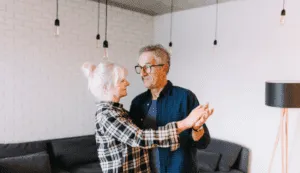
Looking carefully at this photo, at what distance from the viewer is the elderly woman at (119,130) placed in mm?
1522

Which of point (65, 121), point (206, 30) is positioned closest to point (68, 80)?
point (65, 121)

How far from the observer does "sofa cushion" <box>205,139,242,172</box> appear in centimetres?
408

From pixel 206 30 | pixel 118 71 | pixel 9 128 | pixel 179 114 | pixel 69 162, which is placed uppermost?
pixel 206 30

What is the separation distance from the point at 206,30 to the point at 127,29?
131cm

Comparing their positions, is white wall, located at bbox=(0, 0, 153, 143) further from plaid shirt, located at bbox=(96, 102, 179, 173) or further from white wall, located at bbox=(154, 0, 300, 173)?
plaid shirt, located at bbox=(96, 102, 179, 173)

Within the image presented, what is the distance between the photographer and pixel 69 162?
13.4 ft

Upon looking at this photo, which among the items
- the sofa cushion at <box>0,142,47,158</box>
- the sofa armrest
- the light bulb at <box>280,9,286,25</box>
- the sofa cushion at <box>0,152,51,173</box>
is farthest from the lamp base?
the sofa cushion at <box>0,142,47,158</box>

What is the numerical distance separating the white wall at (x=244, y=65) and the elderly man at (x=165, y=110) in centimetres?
241

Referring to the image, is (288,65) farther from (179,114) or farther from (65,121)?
(65,121)

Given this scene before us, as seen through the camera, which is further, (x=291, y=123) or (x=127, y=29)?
(x=127, y=29)

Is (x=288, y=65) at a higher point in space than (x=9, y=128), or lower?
higher

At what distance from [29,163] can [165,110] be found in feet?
7.48

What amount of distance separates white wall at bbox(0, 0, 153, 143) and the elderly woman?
239cm

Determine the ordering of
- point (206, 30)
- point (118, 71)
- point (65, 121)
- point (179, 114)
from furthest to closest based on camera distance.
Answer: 1. point (206, 30)
2. point (65, 121)
3. point (179, 114)
4. point (118, 71)
